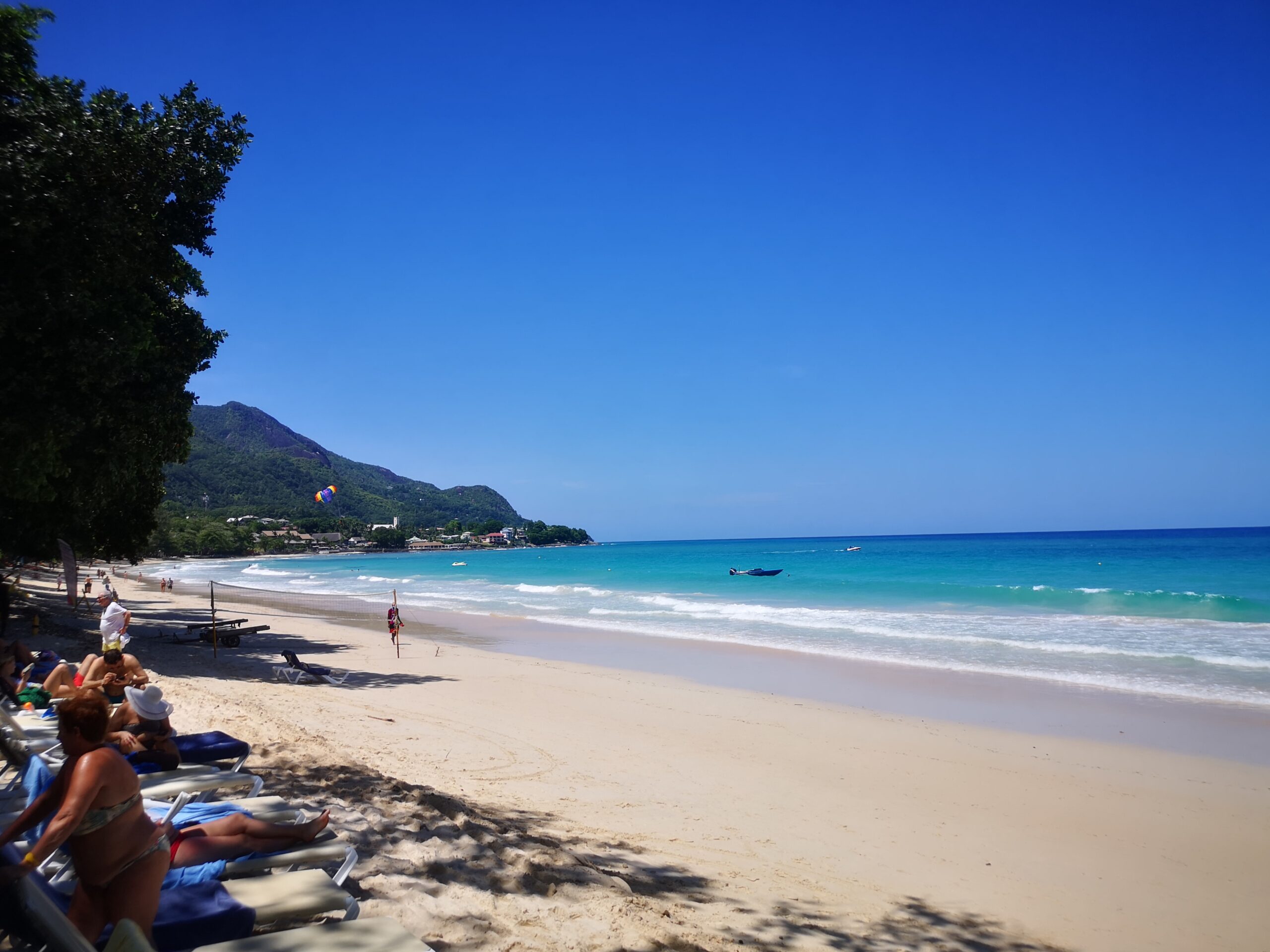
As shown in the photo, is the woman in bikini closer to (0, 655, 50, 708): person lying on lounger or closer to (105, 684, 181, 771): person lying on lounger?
(105, 684, 181, 771): person lying on lounger

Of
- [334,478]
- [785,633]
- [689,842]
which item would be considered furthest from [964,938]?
[334,478]

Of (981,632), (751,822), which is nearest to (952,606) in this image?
(981,632)

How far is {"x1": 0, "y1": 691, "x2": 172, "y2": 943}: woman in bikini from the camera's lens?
2.83 meters

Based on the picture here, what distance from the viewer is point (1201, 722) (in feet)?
33.9

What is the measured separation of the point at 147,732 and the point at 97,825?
3023mm

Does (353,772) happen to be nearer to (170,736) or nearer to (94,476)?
(170,736)

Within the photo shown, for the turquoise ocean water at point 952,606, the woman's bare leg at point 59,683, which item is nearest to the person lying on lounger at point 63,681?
the woman's bare leg at point 59,683

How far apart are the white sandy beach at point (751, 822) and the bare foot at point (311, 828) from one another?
37 cm

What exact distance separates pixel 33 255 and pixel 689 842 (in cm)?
709

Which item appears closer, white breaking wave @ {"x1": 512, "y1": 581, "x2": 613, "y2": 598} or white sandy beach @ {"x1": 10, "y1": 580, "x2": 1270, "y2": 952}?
white sandy beach @ {"x1": 10, "y1": 580, "x2": 1270, "y2": 952}

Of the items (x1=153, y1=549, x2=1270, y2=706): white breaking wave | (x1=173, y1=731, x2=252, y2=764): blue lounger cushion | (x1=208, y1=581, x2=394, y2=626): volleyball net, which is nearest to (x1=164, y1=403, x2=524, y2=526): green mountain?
(x1=208, y1=581, x2=394, y2=626): volleyball net

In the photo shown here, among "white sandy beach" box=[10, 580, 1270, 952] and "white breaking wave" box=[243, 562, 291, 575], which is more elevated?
"white sandy beach" box=[10, 580, 1270, 952]

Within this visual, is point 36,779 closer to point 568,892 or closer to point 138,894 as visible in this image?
point 138,894


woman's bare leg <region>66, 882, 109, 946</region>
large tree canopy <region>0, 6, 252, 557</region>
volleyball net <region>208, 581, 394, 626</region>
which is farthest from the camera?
volleyball net <region>208, 581, 394, 626</region>
